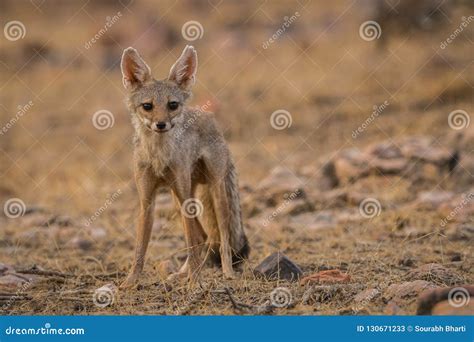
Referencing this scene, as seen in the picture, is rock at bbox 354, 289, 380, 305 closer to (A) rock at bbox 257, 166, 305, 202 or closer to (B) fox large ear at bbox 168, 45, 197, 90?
(B) fox large ear at bbox 168, 45, 197, 90

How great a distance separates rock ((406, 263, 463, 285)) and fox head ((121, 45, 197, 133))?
100 inches

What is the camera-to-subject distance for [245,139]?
587 inches

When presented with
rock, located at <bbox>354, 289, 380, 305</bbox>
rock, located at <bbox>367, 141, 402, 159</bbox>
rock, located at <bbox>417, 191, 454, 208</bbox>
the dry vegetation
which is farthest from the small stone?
rock, located at <bbox>367, 141, 402, 159</bbox>

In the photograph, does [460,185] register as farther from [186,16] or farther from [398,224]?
[186,16]

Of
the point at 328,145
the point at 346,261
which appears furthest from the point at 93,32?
Result: the point at 346,261

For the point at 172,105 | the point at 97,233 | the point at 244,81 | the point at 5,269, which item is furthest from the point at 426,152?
the point at 244,81

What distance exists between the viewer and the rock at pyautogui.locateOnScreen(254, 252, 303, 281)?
7387 millimetres

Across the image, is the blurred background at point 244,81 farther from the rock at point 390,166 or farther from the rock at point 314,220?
the rock at point 314,220

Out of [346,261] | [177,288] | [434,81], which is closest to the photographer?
[177,288]

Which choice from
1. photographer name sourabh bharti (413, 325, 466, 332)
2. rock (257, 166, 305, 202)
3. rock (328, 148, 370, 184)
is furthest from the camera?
rock (328, 148, 370, 184)

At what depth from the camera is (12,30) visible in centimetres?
2136

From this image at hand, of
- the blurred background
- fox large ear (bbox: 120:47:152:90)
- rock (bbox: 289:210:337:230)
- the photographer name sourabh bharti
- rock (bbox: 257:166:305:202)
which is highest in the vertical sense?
the blurred background

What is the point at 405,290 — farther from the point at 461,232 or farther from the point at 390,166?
the point at 390,166

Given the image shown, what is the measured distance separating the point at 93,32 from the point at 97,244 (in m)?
15.8
